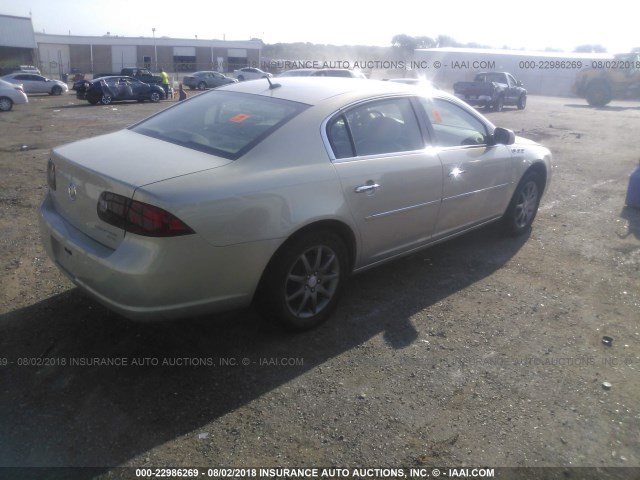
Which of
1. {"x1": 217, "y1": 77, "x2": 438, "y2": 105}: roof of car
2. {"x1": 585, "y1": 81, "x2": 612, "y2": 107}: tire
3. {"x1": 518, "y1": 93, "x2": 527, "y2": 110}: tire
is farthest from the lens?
{"x1": 585, "y1": 81, "x2": 612, "y2": 107}: tire

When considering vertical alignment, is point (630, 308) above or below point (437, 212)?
below

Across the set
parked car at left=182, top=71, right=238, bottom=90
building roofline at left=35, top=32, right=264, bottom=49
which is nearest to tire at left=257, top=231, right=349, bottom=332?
parked car at left=182, top=71, right=238, bottom=90

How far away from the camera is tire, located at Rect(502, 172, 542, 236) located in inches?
217

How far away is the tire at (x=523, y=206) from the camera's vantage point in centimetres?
551

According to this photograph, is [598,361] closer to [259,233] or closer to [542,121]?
[259,233]

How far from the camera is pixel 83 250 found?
3154 millimetres

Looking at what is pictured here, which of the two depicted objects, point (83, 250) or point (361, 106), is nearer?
point (83, 250)

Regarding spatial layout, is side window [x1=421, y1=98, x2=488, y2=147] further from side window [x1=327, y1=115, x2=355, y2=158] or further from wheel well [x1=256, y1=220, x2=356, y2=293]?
wheel well [x1=256, y1=220, x2=356, y2=293]

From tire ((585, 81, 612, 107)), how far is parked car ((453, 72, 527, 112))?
6.77m

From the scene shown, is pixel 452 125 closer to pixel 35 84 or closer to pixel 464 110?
pixel 464 110

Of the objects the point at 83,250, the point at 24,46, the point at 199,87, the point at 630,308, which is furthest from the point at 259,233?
the point at 24,46

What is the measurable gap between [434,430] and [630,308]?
7.79 feet

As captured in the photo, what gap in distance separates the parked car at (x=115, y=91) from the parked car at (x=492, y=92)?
13538 mm

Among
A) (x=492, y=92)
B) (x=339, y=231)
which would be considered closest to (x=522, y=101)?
(x=492, y=92)
